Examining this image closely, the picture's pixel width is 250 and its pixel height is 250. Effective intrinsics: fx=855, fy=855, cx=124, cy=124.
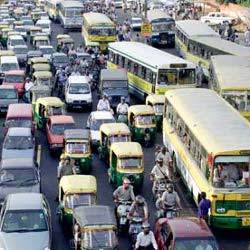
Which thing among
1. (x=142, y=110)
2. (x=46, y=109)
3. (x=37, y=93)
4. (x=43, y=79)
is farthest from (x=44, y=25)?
(x=142, y=110)

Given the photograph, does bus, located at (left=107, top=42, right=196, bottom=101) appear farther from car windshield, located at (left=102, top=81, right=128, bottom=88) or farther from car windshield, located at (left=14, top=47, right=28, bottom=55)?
car windshield, located at (left=14, top=47, right=28, bottom=55)

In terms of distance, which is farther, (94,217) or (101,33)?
(101,33)

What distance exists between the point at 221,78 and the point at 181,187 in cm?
766

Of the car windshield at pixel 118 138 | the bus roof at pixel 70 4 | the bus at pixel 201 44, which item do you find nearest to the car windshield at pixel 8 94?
the car windshield at pixel 118 138

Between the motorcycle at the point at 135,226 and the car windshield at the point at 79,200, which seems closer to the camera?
the motorcycle at the point at 135,226

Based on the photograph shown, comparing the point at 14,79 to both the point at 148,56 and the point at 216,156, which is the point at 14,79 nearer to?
the point at 148,56

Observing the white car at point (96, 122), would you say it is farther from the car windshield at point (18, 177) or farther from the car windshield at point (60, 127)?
the car windshield at point (18, 177)

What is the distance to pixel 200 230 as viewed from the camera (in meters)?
21.0

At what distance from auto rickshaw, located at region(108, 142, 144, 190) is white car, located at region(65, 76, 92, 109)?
12779 mm

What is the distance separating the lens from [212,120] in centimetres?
2722

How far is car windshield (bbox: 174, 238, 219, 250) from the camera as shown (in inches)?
810

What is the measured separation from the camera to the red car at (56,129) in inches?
1313

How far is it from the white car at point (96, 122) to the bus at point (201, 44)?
1181 cm

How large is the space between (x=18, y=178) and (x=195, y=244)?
7.85 meters
